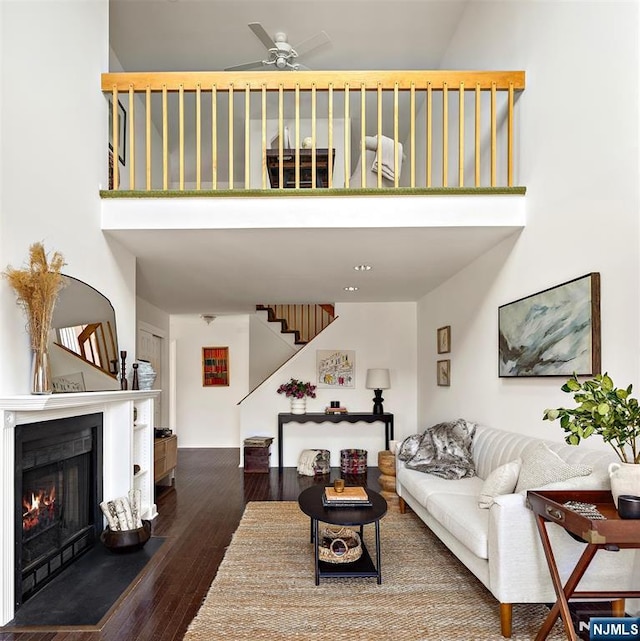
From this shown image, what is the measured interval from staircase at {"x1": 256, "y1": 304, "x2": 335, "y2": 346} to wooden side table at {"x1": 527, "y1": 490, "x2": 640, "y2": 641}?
6162mm

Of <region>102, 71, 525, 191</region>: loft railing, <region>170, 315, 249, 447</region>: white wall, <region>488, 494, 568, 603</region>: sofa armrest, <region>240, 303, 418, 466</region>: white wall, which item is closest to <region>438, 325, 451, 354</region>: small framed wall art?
<region>240, 303, 418, 466</region>: white wall

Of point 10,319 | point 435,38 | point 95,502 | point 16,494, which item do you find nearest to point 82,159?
point 10,319

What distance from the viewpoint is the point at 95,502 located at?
3625 mm

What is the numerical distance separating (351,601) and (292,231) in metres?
2.42

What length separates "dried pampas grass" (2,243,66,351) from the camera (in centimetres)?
261

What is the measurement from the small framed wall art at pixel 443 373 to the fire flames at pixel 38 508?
3.80 m

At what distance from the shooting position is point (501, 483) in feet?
9.12

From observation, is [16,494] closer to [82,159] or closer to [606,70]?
[82,159]

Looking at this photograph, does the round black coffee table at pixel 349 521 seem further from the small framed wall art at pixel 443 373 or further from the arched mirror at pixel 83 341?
the small framed wall art at pixel 443 373

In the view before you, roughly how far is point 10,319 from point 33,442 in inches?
28.4

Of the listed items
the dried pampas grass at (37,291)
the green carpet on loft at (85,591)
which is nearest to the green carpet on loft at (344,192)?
the dried pampas grass at (37,291)

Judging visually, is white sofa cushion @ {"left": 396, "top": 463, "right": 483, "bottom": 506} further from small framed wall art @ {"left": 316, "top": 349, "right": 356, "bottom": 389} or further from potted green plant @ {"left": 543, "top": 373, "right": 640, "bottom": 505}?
small framed wall art @ {"left": 316, "top": 349, "right": 356, "bottom": 389}

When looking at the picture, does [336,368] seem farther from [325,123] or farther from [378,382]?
[325,123]

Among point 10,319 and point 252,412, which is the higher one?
point 10,319
